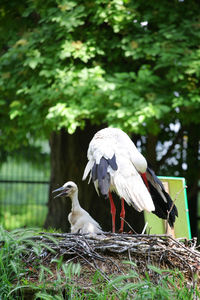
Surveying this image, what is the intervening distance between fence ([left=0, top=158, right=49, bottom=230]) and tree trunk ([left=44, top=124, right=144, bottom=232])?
4.36m

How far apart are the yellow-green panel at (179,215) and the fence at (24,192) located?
925cm

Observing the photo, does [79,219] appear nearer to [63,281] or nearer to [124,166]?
[124,166]

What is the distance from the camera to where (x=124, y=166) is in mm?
4910

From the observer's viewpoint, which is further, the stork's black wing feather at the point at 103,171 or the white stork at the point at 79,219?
the white stork at the point at 79,219

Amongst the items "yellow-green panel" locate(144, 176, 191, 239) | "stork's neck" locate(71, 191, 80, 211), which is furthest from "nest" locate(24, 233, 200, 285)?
"stork's neck" locate(71, 191, 80, 211)

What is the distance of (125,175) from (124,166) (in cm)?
9

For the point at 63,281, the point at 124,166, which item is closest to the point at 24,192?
the point at 124,166

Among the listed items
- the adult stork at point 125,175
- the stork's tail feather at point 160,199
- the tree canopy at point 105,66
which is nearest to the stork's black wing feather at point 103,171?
the adult stork at point 125,175

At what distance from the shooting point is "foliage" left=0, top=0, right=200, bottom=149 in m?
7.60

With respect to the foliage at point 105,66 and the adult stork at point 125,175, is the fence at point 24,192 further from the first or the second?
the adult stork at point 125,175

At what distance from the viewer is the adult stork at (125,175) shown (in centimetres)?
475

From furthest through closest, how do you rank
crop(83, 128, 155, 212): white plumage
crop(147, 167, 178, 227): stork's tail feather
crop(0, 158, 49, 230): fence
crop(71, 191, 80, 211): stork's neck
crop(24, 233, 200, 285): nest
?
crop(0, 158, 49, 230): fence
crop(71, 191, 80, 211): stork's neck
crop(147, 167, 178, 227): stork's tail feather
crop(83, 128, 155, 212): white plumage
crop(24, 233, 200, 285): nest

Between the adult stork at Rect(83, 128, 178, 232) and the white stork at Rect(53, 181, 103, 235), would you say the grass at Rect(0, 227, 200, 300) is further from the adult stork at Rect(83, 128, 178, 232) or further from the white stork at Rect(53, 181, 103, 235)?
the white stork at Rect(53, 181, 103, 235)

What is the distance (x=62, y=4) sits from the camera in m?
8.04
